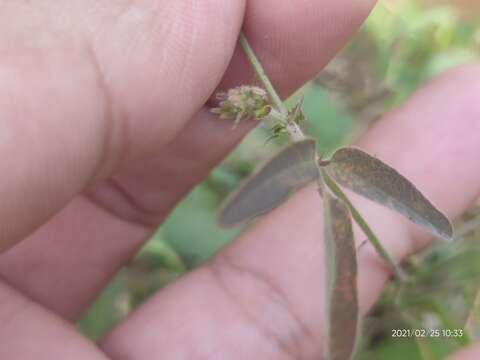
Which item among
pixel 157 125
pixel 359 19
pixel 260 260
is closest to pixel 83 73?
pixel 157 125

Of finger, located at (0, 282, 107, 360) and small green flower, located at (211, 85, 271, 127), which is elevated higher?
small green flower, located at (211, 85, 271, 127)

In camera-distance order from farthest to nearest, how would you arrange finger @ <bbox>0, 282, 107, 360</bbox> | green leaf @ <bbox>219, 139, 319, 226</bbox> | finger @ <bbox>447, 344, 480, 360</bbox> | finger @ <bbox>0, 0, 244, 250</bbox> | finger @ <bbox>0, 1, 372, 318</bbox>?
finger @ <bbox>0, 1, 372, 318</bbox>
finger @ <bbox>0, 282, 107, 360</bbox>
finger @ <bbox>447, 344, 480, 360</bbox>
finger @ <bbox>0, 0, 244, 250</bbox>
green leaf @ <bbox>219, 139, 319, 226</bbox>

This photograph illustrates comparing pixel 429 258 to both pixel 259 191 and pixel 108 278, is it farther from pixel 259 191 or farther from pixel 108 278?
pixel 259 191
